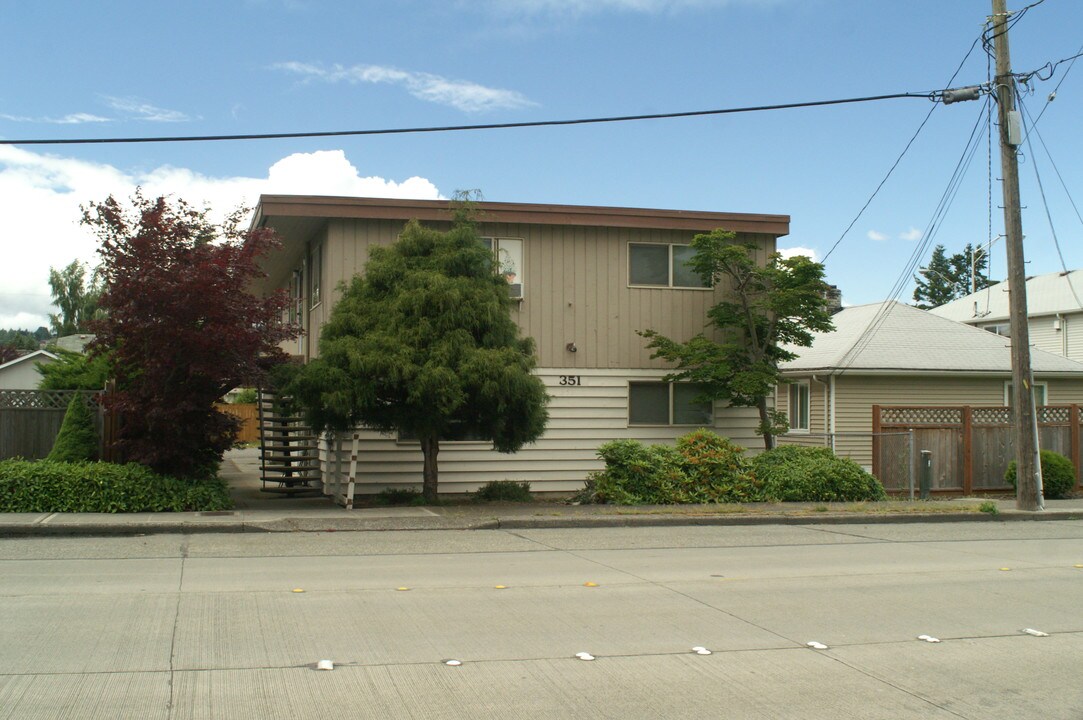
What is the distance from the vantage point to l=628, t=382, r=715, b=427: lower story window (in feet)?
70.4

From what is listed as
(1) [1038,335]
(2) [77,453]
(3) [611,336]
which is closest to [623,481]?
(3) [611,336]

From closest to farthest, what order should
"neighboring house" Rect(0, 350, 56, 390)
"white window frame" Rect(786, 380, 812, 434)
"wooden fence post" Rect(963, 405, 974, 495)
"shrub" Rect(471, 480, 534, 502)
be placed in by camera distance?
"shrub" Rect(471, 480, 534, 502)
"wooden fence post" Rect(963, 405, 974, 495)
"white window frame" Rect(786, 380, 812, 434)
"neighboring house" Rect(0, 350, 56, 390)

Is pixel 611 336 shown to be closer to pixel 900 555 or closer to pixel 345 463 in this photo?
pixel 345 463

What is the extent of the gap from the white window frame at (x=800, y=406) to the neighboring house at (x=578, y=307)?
560 cm

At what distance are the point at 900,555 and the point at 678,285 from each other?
9.51 meters

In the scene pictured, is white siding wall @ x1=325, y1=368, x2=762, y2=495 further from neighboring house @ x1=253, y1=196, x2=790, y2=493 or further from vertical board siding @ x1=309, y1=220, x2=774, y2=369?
vertical board siding @ x1=309, y1=220, x2=774, y2=369

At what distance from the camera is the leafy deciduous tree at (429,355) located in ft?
51.2

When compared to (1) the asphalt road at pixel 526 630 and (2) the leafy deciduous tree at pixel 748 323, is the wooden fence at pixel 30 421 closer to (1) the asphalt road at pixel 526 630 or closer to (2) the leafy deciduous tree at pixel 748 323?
(1) the asphalt road at pixel 526 630

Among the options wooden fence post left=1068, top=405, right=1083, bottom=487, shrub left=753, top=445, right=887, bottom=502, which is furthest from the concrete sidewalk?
wooden fence post left=1068, top=405, right=1083, bottom=487

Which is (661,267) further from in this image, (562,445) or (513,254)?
(562,445)

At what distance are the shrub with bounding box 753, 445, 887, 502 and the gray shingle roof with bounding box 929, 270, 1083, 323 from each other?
23305mm

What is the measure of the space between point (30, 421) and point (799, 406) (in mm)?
18964

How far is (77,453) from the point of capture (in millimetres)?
16578

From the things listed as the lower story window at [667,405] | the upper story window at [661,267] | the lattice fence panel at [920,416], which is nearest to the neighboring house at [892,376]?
the lattice fence panel at [920,416]
